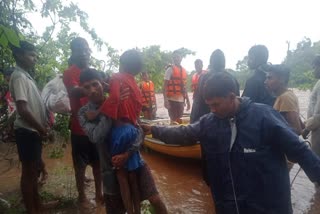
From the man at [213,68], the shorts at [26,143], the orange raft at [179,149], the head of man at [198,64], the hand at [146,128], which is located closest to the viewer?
the hand at [146,128]

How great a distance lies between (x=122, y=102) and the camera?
263cm

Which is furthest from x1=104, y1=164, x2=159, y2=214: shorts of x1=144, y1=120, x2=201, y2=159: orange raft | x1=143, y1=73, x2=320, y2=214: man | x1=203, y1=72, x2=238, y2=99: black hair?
x1=144, y1=120, x2=201, y2=159: orange raft

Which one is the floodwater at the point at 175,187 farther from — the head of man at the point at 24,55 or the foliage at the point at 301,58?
the foliage at the point at 301,58

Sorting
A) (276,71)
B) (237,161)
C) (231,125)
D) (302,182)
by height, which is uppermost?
(276,71)

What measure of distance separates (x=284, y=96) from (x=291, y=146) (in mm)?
1625

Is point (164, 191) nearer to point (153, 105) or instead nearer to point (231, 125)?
point (231, 125)

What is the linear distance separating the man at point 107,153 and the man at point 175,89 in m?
4.96

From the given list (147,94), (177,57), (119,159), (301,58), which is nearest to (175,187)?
(119,159)

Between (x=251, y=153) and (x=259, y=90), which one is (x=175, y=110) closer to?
(x=259, y=90)

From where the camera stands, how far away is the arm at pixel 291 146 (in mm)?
1820

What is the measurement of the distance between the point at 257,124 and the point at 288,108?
158 cm

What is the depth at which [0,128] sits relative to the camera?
4293mm

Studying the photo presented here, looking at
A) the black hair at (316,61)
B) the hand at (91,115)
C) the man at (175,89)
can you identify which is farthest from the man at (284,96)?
the man at (175,89)

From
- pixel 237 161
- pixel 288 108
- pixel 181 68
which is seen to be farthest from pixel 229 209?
pixel 181 68
